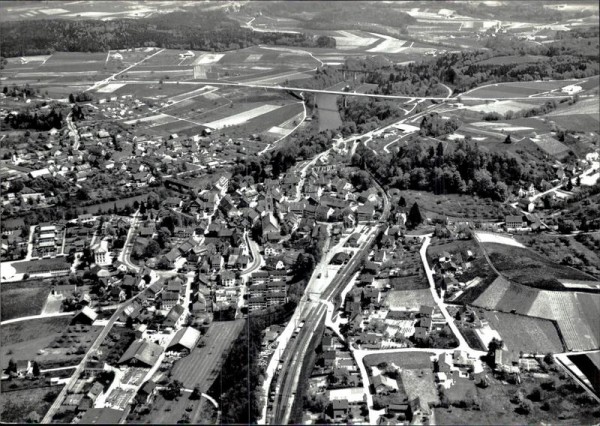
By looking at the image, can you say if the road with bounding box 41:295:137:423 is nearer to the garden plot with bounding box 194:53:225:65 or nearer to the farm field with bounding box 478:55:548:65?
the garden plot with bounding box 194:53:225:65

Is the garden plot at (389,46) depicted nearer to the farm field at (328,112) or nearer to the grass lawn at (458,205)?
the farm field at (328,112)

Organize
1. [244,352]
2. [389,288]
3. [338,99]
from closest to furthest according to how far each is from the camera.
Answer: [244,352] → [389,288] → [338,99]

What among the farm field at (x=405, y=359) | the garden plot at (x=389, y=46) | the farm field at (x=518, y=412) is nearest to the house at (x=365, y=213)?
the farm field at (x=405, y=359)

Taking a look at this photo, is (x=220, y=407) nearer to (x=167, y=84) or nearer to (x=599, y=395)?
(x=599, y=395)

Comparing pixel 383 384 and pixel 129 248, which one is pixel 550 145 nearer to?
pixel 129 248

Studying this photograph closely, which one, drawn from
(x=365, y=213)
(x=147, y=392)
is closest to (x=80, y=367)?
(x=147, y=392)

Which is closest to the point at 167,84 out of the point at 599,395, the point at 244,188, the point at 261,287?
the point at 244,188
